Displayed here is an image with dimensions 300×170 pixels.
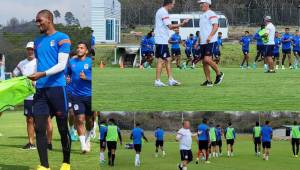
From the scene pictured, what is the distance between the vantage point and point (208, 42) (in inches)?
348

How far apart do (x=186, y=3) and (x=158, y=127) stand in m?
1.72

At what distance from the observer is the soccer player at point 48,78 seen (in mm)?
5938

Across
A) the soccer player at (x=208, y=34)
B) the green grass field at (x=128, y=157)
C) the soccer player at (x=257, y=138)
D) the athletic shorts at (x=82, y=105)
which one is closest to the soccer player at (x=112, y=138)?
the green grass field at (x=128, y=157)

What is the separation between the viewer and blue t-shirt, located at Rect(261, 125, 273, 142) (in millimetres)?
7663

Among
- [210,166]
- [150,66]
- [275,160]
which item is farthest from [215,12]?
[150,66]

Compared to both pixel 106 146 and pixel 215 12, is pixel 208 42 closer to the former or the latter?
pixel 215 12

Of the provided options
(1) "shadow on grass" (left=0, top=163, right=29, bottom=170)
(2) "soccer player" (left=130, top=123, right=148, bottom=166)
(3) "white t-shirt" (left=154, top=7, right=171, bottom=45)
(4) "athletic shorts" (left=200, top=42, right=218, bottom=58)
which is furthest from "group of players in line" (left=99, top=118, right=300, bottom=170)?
(3) "white t-shirt" (left=154, top=7, right=171, bottom=45)

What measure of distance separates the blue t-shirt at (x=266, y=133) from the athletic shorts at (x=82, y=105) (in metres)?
2.22

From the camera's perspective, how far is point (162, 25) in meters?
8.92

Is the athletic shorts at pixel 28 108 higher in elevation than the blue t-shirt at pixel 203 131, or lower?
higher

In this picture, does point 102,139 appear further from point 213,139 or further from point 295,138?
point 295,138

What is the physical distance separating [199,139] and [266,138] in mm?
1079

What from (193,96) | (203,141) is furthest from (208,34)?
(203,141)

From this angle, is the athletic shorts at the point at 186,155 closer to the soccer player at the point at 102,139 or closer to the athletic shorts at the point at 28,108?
the soccer player at the point at 102,139
